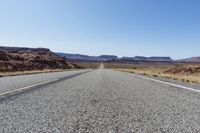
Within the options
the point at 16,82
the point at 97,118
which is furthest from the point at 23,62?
the point at 97,118

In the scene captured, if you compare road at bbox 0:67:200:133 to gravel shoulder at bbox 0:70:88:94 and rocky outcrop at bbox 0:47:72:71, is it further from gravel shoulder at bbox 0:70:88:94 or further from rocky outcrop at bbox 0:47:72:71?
rocky outcrop at bbox 0:47:72:71

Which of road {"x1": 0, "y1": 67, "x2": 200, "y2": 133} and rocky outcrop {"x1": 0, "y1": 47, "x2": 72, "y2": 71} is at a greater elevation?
road {"x1": 0, "y1": 67, "x2": 200, "y2": 133}

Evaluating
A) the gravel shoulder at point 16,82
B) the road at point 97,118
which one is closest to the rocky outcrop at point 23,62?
the gravel shoulder at point 16,82

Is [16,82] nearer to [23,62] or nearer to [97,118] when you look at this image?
[97,118]

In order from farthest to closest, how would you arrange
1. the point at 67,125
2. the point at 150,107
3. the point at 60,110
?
1. the point at 150,107
2. the point at 60,110
3. the point at 67,125

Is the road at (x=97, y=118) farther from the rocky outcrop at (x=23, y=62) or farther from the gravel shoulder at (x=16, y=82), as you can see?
the rocky outcrop at (x=23, y=62)

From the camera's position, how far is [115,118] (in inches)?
196

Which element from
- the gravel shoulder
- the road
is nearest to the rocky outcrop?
the gravel shoulder

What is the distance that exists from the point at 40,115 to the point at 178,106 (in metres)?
3.33

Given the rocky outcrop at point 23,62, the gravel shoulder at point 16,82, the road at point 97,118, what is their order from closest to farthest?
the road at point 97,118
the gravel shoulder at point 16,82
the rocky outcrop at point 23,62

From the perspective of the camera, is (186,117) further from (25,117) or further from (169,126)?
(25,117)

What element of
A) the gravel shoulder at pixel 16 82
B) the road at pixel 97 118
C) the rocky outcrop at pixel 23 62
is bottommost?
the rocky outcrop at pixel 23 62

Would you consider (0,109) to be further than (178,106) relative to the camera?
No

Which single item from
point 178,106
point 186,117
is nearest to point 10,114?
point 186,117
